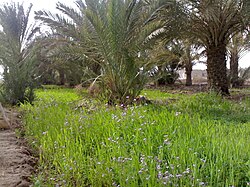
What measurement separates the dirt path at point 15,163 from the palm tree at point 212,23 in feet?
14.8

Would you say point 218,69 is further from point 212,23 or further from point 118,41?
point 118,41

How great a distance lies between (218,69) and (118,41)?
3483 mm

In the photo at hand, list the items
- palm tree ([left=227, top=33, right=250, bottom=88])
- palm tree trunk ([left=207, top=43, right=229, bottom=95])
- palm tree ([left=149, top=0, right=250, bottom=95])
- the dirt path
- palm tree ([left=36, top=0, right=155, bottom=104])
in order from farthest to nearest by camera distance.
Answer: palm tree ([left=227, top=33, right=250, bottom=88])
palm tree trunk ([left=207, top=43, right=229, bottom=95])
palm tree ([left=149, top=0, right=250, bottom=95])
palm tree ([left=36, top=0, right=155, bottom=104])
the dirt path

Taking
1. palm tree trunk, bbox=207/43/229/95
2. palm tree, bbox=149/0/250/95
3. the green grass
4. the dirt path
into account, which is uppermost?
palm tree, bbox=149/0/250/95

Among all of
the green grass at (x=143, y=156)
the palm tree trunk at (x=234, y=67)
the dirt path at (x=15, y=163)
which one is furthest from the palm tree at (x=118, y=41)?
the palm tree trunk at (x=234, y=67)

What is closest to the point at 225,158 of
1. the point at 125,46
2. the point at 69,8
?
the point at 125,46

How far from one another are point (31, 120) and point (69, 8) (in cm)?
554

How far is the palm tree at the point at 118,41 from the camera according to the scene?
5.84 metres

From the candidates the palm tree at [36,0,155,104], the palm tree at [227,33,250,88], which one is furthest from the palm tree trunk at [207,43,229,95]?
the palm tree at [227,33,250,88]

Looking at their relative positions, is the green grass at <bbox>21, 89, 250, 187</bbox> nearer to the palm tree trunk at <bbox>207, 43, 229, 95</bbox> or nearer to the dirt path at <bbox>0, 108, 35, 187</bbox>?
the dirt path at <bbox>0, 108, 35, 187</bbox>

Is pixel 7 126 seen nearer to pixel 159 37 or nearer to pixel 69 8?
pixel 159 37

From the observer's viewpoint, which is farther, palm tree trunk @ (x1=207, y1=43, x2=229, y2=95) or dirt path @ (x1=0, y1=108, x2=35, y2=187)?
palm tree trunk @ (x1=207, y1=43, x2=229, y2=95)

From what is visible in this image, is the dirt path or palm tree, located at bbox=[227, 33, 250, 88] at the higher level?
palm tree, located at bbox=[227, 33, 250, 88]

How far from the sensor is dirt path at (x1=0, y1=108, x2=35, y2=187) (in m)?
2.12
